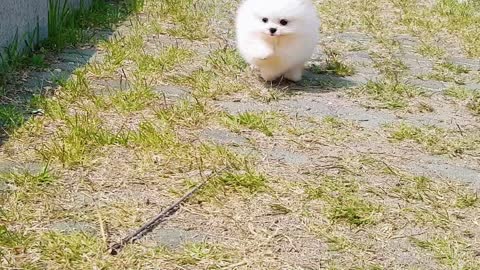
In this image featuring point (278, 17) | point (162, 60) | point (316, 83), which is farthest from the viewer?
point (162, 60)

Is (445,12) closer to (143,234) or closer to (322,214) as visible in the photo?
(322,214)

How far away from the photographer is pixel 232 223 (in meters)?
2.42

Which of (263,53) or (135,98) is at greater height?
(263,53)

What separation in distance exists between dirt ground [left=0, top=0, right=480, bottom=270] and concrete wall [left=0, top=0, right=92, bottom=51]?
0.74 ft

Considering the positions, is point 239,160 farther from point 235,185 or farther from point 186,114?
point 186,114

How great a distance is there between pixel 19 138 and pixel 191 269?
1168mm

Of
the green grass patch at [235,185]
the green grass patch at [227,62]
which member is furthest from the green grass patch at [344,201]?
the green grass patch at [227,62]

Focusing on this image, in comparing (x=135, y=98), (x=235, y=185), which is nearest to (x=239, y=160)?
(x=235, y=185)

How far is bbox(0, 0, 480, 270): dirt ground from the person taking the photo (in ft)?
7.47

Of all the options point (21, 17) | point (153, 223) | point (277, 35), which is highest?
point (277, 35)

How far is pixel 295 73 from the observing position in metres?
3.88

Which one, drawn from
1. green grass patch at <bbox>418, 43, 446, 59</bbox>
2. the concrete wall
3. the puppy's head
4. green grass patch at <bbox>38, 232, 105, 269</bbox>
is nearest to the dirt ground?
green grass patch at <bbox>38, 232, 105, 269</bbox>

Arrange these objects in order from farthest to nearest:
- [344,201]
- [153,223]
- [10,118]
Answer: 1. [10,118]
2. [344,201]
3. [153,223]

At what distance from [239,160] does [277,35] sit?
3.21 feet
